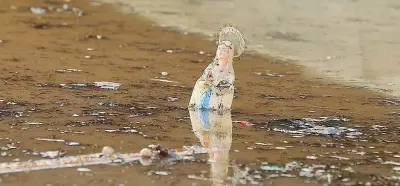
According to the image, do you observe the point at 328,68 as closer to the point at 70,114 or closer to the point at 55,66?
the point at 55,66

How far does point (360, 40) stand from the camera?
11125mm

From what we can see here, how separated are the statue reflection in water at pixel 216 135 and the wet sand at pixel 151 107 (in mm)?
63

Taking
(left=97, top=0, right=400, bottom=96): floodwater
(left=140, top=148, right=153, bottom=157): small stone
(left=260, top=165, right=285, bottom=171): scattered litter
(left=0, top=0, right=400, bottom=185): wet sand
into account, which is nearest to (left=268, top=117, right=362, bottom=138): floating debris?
(left=0, top=0, right=400, bottom=185): wet sand

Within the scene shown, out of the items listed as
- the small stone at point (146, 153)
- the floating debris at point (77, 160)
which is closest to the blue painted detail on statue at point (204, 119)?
the floating debris at point (77, 160)

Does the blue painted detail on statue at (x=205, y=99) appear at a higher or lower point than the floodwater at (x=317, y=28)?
lower

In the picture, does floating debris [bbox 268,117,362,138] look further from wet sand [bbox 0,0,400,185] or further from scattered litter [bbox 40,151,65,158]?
scattered litter [bbox 40,151,65,158]

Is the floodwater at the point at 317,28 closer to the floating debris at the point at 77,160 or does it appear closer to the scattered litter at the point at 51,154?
the floating debris at the point at 77,160

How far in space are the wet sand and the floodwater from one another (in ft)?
1.83

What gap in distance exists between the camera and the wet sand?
5.07m

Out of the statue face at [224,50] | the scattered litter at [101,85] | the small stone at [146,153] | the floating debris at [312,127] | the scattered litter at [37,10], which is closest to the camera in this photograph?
the small stone at [146,153]

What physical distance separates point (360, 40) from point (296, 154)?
5982 mm

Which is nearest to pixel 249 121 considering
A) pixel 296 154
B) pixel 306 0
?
pixel 296 154

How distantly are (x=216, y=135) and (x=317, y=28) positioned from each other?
6391 mm

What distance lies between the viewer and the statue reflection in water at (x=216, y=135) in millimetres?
4998
